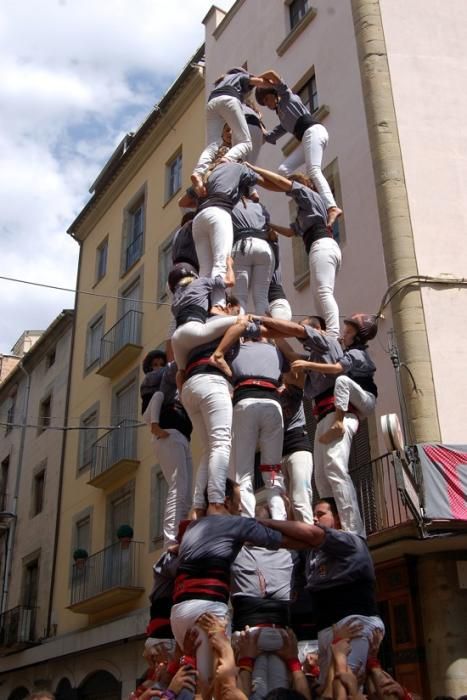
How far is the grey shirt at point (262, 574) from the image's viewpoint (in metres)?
5.51

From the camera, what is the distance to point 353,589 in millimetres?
5020

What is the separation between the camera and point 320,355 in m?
6.52

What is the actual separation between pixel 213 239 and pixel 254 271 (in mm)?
785

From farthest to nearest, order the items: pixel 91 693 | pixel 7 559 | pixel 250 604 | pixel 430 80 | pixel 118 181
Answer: pixel 7 559 < pixel 118 181 < pixel 91 693 < pixel 430 80 < pixel 250 604

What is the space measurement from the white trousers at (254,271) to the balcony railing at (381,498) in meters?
4.27

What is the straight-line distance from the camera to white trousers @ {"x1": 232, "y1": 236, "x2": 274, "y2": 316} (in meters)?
7.64

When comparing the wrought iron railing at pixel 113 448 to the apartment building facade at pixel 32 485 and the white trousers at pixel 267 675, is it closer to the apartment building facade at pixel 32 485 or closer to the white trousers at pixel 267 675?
the apartment building facade at pixel 32 485

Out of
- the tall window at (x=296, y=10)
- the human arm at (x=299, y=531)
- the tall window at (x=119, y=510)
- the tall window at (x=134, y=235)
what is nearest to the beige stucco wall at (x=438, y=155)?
the tall window at (x=296, y=10)

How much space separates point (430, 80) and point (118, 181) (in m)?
14.0

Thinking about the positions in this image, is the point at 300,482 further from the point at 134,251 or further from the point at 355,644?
the point at 134,251

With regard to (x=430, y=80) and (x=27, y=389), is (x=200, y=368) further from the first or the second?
(x=27, y=389)

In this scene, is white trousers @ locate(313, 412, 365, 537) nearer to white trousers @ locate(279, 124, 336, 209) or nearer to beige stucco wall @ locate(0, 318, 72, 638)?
white trousers @ locate(279, 124, 336, 209)

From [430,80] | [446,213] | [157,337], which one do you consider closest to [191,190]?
[446,213]

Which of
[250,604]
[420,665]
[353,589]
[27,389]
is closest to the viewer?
[353,589]
